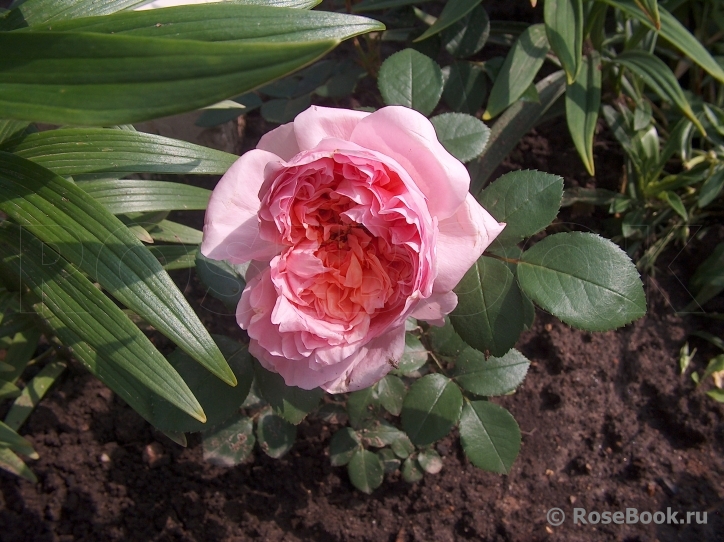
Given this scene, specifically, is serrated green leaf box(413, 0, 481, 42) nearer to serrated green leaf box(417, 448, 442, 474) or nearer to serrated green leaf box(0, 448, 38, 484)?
serrated green leaf box(417, 448, 442, 474)

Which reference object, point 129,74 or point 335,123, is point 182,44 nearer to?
point 129,74

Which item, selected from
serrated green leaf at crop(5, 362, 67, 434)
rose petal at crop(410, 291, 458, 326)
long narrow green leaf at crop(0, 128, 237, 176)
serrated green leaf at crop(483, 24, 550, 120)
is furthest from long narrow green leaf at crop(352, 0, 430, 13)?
serrated green leaf at crop(5, 362, 67, 434)

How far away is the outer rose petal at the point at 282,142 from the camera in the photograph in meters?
0.60

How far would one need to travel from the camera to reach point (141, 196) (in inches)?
32.5

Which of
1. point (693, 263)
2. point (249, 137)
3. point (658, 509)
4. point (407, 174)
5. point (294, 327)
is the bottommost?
point (658, 509)

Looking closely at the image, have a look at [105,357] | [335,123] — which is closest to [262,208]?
[335,123]

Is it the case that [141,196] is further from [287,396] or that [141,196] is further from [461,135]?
[461,135]

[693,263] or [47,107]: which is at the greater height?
[47,107]

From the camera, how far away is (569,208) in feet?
4.65

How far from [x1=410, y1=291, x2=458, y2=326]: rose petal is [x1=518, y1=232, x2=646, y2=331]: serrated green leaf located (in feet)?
0.50

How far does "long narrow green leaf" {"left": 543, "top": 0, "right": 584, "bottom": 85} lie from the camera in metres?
1.07

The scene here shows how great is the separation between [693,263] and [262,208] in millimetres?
1200

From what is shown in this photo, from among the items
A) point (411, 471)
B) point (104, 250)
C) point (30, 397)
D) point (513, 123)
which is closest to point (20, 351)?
point (30, 397)

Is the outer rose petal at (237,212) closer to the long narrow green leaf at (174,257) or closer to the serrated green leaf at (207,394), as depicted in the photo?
the serrated green leaf at (207,394)
